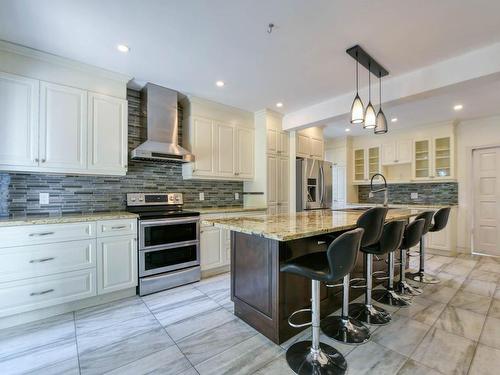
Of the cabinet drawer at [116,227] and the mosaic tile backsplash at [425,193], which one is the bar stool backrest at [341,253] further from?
the mosaic tile backsplash at [425,193]

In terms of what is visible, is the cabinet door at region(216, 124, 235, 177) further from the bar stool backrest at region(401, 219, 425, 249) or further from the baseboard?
the bar stool backrest at region(401, 219, 425, 249)

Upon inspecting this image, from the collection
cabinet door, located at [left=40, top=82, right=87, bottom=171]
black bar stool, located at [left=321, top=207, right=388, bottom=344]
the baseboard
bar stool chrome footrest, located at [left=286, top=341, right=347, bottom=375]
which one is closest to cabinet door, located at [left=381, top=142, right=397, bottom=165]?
black bar stool, located at [left=321, top=207, right=388, bottom=344]

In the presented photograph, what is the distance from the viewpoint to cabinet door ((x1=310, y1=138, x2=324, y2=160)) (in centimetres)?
500

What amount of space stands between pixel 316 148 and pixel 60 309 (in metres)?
4.66

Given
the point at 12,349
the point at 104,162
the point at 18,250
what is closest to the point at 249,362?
the point at 12,349

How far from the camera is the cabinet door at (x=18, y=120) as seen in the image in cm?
229

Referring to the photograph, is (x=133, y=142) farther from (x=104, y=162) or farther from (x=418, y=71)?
(x=418, y=71)

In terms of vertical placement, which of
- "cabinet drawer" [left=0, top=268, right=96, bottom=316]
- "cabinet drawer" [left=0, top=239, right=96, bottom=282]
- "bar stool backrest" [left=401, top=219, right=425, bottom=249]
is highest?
"bar stool backrest" [left=401, top=219, right=425, bottom=249]

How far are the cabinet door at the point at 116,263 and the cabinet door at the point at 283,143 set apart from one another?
9.25 ft

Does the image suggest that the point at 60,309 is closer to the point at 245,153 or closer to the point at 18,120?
the point at 18,120

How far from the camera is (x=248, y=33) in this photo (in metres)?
2.16

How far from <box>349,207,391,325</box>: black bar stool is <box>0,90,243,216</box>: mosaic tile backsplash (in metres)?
2.62

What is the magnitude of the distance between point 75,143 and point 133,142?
0.78 meters

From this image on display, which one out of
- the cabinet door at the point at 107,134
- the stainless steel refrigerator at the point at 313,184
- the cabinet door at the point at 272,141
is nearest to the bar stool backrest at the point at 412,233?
the stainless steel refrigerator at the point at 313,184
